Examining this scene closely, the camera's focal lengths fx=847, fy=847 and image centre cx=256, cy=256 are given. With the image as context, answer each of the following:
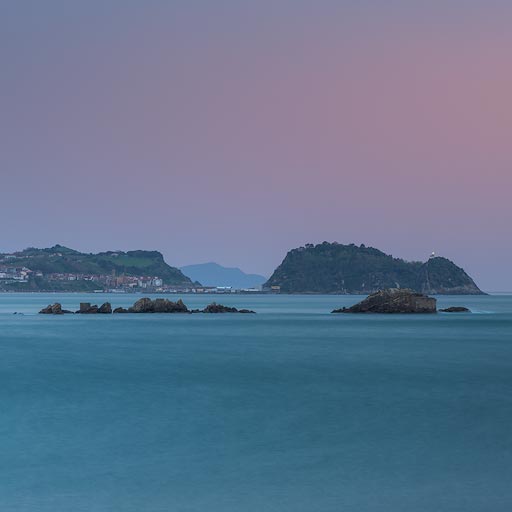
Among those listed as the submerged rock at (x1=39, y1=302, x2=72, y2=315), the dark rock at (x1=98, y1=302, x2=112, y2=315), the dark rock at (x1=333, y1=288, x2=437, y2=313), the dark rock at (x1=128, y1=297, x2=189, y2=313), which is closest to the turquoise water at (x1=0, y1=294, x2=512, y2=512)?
the dark rock at (x1=98, y1=302, x2=112, y2=315)

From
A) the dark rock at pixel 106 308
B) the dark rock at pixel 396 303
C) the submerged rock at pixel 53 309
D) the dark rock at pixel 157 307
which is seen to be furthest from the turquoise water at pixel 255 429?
the dark rock at pixel 157 307

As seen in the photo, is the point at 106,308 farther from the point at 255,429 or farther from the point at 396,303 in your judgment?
the point at 255,429

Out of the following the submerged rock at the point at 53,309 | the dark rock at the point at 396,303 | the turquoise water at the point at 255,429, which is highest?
the dark rock at the point at 396,303

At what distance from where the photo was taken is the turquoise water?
57.0 ft

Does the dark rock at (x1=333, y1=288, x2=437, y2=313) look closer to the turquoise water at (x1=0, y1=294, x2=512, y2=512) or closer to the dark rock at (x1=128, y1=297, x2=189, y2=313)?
the dark rock at (x1=128, y1=297, x2=189, y2=313)

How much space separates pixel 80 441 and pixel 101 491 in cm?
738

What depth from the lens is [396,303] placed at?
108875 millimetres

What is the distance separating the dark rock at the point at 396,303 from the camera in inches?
4291

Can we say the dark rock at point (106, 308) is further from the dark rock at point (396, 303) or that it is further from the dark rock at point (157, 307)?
the dark rock at point (396, 303)

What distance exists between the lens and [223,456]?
21.9 metres

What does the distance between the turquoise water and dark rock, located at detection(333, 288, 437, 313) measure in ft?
160

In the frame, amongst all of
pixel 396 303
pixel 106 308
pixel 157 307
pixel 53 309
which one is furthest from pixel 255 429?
pixel 53 309

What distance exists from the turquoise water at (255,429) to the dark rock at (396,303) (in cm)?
4884

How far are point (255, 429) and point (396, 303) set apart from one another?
276 feet
